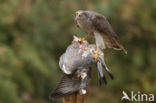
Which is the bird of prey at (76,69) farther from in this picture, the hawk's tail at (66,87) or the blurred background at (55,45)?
the blurred background at (55,45)

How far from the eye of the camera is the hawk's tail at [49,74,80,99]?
5.21 feet

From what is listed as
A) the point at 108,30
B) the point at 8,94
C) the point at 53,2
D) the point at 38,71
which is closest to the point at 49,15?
the point at 53,2

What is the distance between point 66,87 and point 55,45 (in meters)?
2.87

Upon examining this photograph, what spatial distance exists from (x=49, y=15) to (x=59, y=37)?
0.34 m

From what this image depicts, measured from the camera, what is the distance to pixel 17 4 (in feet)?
12.1

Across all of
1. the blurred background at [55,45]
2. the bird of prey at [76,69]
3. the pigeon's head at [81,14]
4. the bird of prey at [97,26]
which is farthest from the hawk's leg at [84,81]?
the blurred background at [55,45]

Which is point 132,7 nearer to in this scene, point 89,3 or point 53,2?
point 89,3

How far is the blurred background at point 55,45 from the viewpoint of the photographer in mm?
3494

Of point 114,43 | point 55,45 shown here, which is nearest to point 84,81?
point 114,43

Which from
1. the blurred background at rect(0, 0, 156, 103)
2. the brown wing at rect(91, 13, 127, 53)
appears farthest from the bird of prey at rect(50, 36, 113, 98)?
the blurred background at rect(0, 0, 156, 103)

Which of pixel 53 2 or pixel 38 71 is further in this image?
pixel 53 2

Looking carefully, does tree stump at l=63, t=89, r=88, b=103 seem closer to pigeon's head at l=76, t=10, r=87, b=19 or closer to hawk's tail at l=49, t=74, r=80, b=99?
hawk's tail at l=49, t=74, r=80, b=99

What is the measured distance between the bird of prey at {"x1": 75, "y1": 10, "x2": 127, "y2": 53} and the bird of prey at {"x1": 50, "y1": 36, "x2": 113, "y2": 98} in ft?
0.30

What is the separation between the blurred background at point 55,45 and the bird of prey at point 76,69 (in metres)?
1.63
